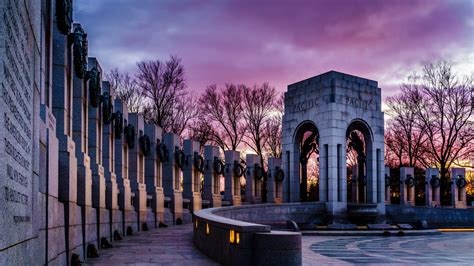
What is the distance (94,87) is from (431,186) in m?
33.3

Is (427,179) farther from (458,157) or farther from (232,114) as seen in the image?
(232,114)

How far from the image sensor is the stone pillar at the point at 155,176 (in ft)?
93.9

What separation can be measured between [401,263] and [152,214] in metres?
14.9

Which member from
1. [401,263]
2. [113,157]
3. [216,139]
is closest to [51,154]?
[401,263]

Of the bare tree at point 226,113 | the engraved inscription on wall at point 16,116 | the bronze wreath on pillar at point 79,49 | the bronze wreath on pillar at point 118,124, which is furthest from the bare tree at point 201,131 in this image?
the engraved inscription on wall at point 16,116

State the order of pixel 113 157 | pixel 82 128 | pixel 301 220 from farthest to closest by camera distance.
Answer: pixel 301 220 → pixel 113 157 → pixel 82 128

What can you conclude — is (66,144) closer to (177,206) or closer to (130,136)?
(130,136)

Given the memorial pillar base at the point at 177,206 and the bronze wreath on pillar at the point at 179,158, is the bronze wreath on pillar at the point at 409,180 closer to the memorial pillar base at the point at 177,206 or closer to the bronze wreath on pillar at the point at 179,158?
the bronze wreath on pillar at the point at 179,158

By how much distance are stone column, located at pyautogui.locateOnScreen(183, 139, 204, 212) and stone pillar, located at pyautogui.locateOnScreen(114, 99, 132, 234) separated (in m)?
6.99

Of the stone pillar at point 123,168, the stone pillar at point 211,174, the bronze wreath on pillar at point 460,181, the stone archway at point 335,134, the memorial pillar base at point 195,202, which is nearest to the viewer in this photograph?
the stone pillar at point 123,168

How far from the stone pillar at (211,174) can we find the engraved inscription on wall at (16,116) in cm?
2686

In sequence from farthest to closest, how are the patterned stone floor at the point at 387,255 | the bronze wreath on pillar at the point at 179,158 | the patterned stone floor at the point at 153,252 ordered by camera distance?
the bronze wreath on pillar at the point at 179,158
the patterned stone floor at the point at 387,255
the patterned stone floor at the point at 153,252

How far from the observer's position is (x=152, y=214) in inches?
1103

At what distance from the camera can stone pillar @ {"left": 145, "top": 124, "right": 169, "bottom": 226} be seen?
28.6m
